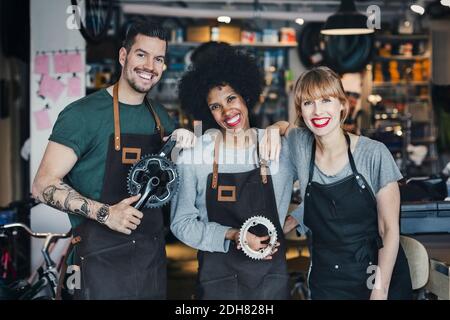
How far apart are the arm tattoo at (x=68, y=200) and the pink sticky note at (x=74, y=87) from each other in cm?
253

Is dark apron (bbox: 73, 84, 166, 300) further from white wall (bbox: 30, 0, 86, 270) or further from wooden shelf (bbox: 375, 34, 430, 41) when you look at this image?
wooden shelf (bbox: 375, 34, 430, 41)

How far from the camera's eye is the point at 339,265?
312 centimetres

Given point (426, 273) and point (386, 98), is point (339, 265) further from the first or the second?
point (386, 98)

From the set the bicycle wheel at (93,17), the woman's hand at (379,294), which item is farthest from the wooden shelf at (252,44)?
the woman's hand at (379,294)

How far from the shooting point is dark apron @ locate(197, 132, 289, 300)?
3.26 meters

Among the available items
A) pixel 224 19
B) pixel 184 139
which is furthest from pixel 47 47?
pixel 224 19

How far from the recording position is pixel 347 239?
309 centimetres

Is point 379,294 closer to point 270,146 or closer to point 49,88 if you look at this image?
point 270,146

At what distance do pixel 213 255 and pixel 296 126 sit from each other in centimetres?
74

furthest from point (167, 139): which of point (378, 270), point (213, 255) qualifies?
point (378, 270)

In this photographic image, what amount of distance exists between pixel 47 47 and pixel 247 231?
123 inches

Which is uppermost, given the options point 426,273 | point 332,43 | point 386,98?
point 332,43

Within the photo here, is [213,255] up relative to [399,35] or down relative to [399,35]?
down

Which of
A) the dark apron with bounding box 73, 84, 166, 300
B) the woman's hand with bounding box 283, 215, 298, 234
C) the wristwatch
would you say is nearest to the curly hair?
the dark apron with bounding box 73, 84, 166, 300
